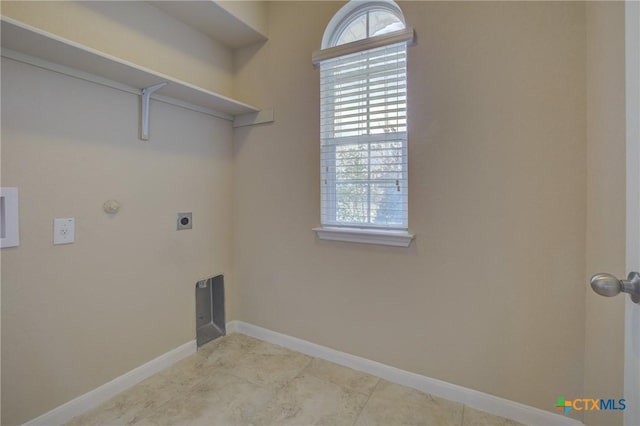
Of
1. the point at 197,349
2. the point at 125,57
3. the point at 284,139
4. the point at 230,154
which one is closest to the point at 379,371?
the point at 197,349

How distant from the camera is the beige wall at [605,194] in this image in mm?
980

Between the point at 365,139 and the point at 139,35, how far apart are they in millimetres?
1507

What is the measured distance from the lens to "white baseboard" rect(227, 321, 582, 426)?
145 centimetres

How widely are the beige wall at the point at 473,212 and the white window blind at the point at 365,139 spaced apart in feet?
0.25

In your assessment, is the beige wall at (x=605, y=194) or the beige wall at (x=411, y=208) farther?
the beige wall at (x=411, y=208)

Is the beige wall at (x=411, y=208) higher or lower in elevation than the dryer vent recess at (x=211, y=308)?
higher

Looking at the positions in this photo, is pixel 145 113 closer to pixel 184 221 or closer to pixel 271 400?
pixel 184 221

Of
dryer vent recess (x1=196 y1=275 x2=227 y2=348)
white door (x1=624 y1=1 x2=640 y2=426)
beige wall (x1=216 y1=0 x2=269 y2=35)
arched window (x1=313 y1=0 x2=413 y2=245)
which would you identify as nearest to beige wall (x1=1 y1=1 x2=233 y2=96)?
beige wall (x1=216 y1=0 x2=269 y2=35)

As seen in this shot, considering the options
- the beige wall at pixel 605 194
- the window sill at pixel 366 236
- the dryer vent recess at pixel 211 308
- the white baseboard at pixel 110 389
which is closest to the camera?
the beige wall at pixel 605 194

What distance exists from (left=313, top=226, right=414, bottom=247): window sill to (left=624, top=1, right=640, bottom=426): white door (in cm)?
103

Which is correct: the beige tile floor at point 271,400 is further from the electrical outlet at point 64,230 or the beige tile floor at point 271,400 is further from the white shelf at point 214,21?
the white shelf at point 214,21

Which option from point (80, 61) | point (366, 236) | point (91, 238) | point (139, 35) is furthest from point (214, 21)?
point (366, 236)

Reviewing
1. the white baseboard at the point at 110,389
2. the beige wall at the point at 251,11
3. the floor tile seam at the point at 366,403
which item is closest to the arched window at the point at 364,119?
the beige wall at the point at 251,11

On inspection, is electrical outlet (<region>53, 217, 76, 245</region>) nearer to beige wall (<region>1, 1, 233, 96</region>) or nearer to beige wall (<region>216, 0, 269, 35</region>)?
beige wall (<region>1, 1, 233, 96</region>)
